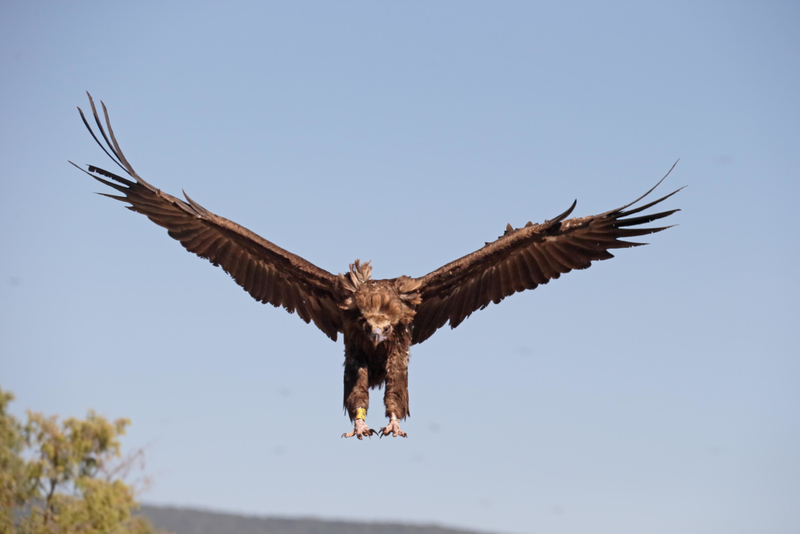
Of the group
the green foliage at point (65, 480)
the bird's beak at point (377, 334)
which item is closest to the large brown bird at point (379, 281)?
the bird's beak at point (377, 334)

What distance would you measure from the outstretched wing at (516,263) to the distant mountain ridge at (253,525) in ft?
362

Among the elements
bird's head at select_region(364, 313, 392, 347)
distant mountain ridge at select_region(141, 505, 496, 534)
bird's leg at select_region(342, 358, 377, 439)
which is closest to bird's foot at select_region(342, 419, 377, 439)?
bird's leg at select_region(342, 358, 377, 439)

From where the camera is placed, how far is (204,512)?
126375 millimetres

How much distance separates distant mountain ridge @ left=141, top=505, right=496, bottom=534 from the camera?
391 feet

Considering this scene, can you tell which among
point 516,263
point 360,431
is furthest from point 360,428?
point 516,263

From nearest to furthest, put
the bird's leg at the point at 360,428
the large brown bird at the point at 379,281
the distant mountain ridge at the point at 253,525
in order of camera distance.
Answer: the bird's leg at the point at 360,428, the large brown bird at the point at 379,281, the distant mountain ridge at the point at 253,525

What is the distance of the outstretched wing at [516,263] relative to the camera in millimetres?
12461

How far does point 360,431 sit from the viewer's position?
36.8 feet

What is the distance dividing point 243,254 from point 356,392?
2701 millimetres

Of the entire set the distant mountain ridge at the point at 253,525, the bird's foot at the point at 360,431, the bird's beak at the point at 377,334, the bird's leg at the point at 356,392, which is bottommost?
the bird's foot at the point at 360,431

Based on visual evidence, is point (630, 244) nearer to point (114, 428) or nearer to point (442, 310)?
point (442, 310)

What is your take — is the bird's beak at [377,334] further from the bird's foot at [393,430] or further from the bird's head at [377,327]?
the bird's foot at [393,430]

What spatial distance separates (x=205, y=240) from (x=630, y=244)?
558 cm

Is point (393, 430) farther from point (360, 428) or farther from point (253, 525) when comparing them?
point (253, 525)
